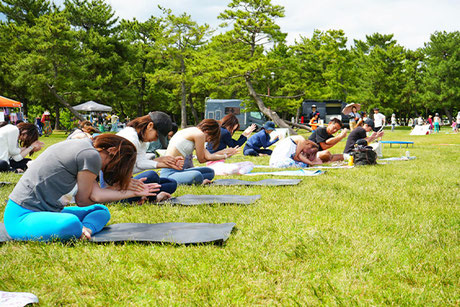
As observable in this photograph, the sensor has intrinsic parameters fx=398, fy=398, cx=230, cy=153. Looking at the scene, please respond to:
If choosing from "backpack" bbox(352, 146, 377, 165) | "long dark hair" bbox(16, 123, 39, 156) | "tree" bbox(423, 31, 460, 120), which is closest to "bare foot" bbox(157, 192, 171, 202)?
"long dark hair" bbox(16, 123, 39, 156)

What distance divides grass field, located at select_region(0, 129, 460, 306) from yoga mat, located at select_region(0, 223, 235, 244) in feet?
0.29

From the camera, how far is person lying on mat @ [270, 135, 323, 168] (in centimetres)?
880

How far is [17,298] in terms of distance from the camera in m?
2.12

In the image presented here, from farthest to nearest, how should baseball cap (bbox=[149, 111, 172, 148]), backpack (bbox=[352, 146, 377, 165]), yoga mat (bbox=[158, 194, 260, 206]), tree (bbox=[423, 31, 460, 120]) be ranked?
tree (bbox=[423, 31, 460, 120]), backpack (bbox=[352, 146, 377, 165]), baseball cap (bbox=[149, 111, 172, 148]), yoga mat (bbox=[158, 194, 260, 206])

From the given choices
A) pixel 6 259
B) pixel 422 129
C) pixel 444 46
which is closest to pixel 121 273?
pixel 6 259

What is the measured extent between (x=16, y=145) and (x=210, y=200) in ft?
15.5

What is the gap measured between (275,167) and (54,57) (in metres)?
23.3

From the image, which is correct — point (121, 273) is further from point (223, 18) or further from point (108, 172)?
point (223, 18)

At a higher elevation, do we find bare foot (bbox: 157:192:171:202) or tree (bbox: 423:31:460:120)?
tree (bbox: 423:31:460:120)

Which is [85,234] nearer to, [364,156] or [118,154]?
[118,154]

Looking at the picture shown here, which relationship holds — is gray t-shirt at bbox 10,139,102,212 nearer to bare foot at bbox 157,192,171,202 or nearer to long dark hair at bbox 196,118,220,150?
bare foot at bbox 157,192,171,202

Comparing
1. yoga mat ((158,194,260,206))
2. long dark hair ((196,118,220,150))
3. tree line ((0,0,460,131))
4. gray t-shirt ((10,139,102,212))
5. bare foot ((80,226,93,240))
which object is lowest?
yoga mat ((158,194,260,206))

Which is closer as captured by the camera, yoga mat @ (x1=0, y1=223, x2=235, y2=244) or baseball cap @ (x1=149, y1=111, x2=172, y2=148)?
yoga mat @ (x1=0, y1=223, x2=235, y2=244)

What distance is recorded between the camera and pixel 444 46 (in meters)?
45.9
